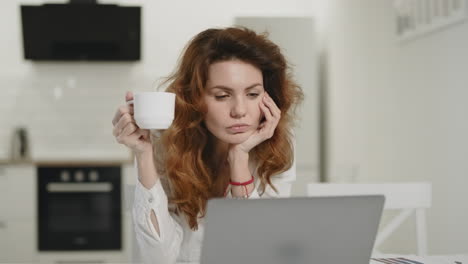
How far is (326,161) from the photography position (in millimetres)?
4301

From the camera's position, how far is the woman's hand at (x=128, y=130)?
1095mm

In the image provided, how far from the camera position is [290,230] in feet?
2.35

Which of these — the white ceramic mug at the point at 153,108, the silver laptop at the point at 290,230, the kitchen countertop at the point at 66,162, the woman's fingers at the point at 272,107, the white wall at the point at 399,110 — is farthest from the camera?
the kitchen countertop at the point at 66,162

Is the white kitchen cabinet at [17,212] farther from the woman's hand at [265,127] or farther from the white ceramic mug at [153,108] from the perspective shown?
the white ceramic mug at [153,108]

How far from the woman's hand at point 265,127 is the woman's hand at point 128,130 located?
280 mm

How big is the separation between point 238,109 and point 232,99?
42 mm

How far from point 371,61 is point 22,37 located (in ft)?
8.59

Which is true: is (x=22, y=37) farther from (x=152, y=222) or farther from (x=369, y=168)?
(x=152, y=222)

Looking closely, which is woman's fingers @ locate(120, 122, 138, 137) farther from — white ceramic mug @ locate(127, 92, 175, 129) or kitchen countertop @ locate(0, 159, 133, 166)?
kitchen countertop @ locate(0, 159, 133, 166)

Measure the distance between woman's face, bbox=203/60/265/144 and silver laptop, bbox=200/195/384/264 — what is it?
0.58m

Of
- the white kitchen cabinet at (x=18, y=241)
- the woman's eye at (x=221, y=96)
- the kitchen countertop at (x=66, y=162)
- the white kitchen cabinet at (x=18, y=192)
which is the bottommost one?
the white kitchen cabinet at (x=18, y=241)

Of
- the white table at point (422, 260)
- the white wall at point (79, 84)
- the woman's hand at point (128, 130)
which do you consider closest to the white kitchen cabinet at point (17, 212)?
the white wall at point (79, 84)

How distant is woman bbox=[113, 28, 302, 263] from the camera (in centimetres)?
126

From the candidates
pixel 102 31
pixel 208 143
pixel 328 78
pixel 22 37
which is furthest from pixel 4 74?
pixel 208 143
